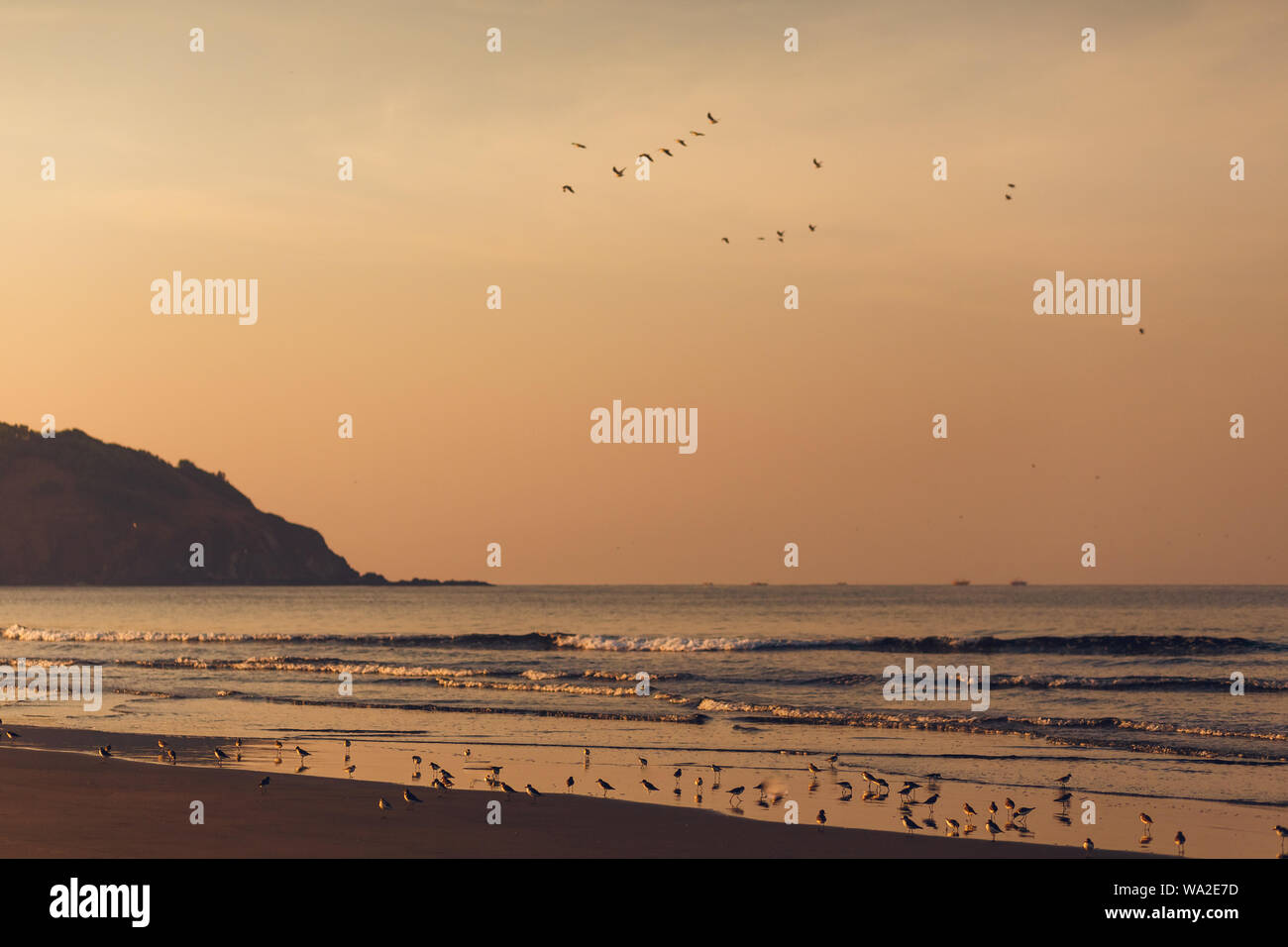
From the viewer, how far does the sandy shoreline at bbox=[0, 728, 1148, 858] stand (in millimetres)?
12836

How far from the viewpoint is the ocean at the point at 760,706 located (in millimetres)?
19172

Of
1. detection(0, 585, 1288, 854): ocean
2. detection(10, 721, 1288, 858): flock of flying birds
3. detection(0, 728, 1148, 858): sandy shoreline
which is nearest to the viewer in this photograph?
detection(0, 728, 1148, 858): sandy shoreline

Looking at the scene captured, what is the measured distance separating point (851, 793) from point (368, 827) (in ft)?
23.9

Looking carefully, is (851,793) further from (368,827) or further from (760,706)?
(760,706)

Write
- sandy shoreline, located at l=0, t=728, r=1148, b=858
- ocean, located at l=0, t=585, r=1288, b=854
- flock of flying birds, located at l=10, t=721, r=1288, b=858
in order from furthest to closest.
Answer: ocean, located at l=0, t=585, r=1288, b=854 → flock of flying birds, located at l=10, t=721, r=1288, b=858 → sandy shoreline, located at l=0, t=728, r=1148, b=858

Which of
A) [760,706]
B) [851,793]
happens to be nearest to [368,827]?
[851,793]

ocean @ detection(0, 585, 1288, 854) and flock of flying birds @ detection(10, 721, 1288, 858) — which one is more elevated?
flock of flying birds @ detection(10, 721, 1288, 858)

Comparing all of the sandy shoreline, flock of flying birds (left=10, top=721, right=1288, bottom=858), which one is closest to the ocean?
flock of flying birds (left=10, top=721, right=1288, bottom=858)

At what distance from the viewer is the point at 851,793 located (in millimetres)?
16953

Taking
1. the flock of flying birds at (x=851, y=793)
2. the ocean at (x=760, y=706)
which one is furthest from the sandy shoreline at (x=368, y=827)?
the ocean at (x=760, y=706)

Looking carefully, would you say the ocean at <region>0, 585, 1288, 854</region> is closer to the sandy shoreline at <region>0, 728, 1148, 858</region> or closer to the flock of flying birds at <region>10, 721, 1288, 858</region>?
the flock of flying birds at <region>10, 721, 1288, 858</region>

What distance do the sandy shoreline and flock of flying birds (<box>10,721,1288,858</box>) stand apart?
25cm

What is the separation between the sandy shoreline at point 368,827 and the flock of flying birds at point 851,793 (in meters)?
0.25

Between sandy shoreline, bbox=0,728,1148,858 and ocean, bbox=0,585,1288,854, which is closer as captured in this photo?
sandy shoreline, bbox=0,728,1148,858
